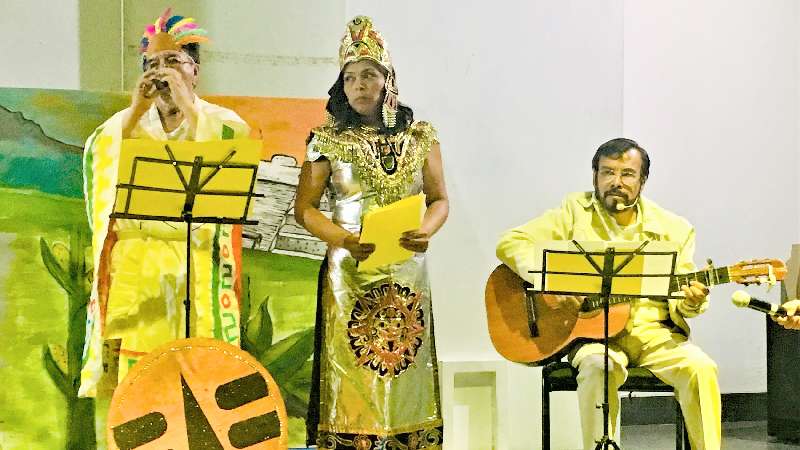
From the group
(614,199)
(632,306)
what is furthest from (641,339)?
(614,199)

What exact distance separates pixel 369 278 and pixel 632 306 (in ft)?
4.74

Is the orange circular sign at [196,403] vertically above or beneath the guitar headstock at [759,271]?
beneath

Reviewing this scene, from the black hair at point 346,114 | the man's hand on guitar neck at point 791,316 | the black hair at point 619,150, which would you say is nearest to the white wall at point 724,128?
the black hair at point 619,150

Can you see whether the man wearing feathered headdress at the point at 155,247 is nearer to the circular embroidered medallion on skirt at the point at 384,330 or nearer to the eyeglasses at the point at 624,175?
the circular embroidered medallion on skirt at the point at 384,330

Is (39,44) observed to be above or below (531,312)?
above

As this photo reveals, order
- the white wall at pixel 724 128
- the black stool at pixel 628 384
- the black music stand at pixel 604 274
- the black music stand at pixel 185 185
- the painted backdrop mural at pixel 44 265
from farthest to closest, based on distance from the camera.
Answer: the white wall at pixel 724 128
the painted backdrop mural at pixel 44 265
the black stool at pixel 628 384
the black music stand at pixel 604 274
the black music stand at pixel 185 185

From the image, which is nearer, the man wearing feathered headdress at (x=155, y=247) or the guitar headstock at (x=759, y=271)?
the guitar headstock at (x=759, y=271)

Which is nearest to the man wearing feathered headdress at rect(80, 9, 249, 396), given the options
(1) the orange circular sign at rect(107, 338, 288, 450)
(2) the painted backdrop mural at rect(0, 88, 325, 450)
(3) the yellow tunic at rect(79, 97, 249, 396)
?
(3) the yellow tunic at rect(79, 97, 249, 396)

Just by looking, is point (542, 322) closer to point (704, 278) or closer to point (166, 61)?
point (704, 278)

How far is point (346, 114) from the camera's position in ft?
13.5

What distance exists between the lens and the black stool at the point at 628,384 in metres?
4.34

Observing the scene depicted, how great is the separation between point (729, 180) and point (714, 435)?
10.4 ft

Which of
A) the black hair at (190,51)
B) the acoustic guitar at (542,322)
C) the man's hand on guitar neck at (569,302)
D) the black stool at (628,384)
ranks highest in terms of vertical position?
the black hair at (190,51)

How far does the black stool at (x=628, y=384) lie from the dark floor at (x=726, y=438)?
132cm
